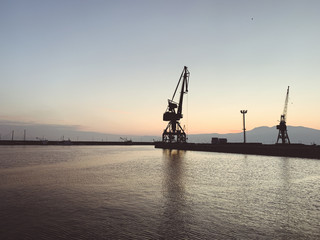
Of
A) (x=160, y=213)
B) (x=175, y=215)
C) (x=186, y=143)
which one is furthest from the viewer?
(x=186, y=143)

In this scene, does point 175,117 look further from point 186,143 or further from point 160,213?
point 160,213

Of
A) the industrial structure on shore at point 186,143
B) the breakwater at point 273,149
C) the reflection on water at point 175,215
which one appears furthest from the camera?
the industrial structure on shore at point 186,143

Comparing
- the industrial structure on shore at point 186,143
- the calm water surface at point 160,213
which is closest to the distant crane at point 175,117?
the industrial structure on shore at point 186,143

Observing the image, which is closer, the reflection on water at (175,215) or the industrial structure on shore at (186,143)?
the reflection on water at (175,215)

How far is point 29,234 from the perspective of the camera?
752cm

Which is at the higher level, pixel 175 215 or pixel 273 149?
pixel 273 149

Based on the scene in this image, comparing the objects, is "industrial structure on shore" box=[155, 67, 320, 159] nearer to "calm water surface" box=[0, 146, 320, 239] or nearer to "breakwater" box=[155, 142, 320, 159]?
"breakwater" box=[155, 142, 320, 159]

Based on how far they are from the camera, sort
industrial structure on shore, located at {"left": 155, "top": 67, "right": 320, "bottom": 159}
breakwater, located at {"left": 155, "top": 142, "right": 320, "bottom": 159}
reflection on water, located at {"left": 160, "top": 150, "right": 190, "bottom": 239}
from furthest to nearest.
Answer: industrial structure on shore, located at {"left": 155, "top": 67, "right": 320, "bottom": 159}, breakwater, located at {"left": 155, "top": 142, "right": 320, "bottom": 159}, reflection on water, located at {"left": 160, "top": 150, "right": 190, "bottom": 239}

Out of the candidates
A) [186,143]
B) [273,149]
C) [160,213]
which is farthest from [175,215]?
[186,143]

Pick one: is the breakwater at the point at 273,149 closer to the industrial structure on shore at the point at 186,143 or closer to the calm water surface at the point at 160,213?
the industrial structure on shore at the point at 186,143

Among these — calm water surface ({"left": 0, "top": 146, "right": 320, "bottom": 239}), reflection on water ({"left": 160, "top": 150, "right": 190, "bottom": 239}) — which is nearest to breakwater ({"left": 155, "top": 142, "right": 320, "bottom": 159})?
calm water surface ({"left": 0, "top": 146, "right": 320, "bottom": 239})

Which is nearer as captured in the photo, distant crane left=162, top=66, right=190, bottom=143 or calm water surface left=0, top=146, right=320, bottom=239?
calm water surface left=0, top=146, right=320, bottom=239

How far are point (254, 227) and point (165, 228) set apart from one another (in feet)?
10.5

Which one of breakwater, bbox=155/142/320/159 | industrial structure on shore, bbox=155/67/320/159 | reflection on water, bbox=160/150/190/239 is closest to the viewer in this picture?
reflection on water, bbox=160/150/190/239
